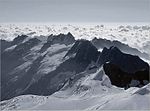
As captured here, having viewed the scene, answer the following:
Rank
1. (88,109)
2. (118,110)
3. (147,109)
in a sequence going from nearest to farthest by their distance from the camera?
(147,109) < (118,110) < (88,109)

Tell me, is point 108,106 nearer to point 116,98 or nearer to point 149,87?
point 116,98

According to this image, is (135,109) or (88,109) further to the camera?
(88,109)

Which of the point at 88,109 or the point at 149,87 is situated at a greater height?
the point at 149,87

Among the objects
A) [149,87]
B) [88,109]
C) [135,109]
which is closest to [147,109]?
[135,109]

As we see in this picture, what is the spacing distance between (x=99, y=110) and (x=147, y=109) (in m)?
27.5

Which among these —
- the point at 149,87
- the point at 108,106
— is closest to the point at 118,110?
the point at 108,106

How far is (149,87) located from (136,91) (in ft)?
24.8

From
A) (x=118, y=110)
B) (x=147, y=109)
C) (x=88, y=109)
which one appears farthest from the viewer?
(x=88, y=109)

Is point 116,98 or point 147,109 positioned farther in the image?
point 116,98

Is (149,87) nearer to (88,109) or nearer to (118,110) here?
(118,110)

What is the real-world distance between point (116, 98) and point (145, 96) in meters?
18.5

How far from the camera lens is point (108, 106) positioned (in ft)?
628

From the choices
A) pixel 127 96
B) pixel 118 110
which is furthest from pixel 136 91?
pixel 118 110

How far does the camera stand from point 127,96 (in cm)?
19675
